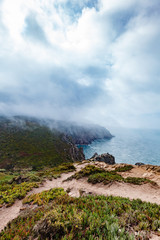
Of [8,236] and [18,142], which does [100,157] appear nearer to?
[8,236]

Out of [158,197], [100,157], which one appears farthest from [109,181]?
[100,157]

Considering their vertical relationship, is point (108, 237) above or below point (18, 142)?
above

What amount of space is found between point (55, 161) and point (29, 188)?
6516 centimetres

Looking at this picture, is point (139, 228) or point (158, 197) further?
point (158, 197)

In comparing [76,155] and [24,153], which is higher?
[24,153]

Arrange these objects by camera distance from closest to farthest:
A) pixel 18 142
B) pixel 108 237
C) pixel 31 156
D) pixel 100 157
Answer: pixel 108 237, pixel 100 157, pixel 31 156, pixel 18 142

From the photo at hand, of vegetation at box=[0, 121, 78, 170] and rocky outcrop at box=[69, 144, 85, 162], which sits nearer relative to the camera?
vegetation at box=[0, 121, 78, 170]

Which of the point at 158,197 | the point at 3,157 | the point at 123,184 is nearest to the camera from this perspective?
the point at 158,197

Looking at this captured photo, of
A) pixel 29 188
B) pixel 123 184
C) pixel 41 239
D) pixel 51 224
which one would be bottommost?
→ pixel 29 188

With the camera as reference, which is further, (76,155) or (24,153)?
(76,155)

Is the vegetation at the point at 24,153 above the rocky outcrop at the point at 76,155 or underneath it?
above

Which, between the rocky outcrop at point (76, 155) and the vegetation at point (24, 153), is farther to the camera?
the rocky outcrop at point (76, 155)

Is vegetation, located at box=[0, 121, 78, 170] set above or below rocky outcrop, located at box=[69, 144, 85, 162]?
above

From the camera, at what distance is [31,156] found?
243 ft
